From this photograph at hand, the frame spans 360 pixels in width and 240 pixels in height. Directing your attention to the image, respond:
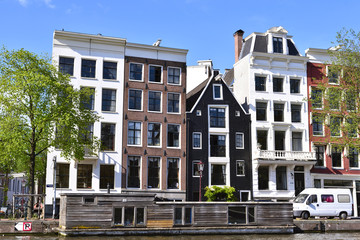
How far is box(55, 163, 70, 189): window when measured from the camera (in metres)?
33.8

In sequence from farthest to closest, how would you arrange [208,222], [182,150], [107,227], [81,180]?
[182,150] < [81,180] < [208,222] < [107,227]

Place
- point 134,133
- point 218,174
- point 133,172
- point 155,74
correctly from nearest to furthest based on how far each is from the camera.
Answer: point 133,172 < point 134,133 < point 218,174 < point 155,74

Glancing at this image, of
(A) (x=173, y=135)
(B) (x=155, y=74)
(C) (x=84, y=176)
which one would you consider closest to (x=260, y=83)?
(A) (x=173, y=135)

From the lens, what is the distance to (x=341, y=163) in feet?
133

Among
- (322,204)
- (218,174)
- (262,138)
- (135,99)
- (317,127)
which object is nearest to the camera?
(322,204)

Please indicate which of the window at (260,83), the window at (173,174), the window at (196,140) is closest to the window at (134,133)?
the window at (173,174)

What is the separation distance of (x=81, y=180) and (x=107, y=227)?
9.31 meters

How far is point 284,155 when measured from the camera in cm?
3844

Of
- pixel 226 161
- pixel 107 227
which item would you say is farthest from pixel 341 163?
pixel 107 227

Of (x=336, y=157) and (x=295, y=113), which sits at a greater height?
(x=295, y=113)

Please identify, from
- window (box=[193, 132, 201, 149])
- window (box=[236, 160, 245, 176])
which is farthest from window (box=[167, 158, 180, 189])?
window (box=[236, 160, 245, 176])

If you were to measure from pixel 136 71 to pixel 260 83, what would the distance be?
11490 mm

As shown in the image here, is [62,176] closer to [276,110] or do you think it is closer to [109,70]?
[109,70]

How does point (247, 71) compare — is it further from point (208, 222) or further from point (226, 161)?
point (208, 222)
